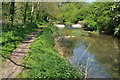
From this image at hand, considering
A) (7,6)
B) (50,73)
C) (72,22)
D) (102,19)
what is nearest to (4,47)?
(50,73)

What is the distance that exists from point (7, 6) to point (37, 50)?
7443 millimetres

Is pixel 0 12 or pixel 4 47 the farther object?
pixel 0 12

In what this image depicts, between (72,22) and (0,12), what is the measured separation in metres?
36.4

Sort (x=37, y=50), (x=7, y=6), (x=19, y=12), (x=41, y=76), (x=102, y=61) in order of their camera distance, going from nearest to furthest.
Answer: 1. (x=41, y=76)
2. (x=37, y=50)
3. (x=102, y=61)
4. (x=7, y=6)
5. (x=19, y=12)

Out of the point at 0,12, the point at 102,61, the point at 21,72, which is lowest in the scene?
the point at 102,61

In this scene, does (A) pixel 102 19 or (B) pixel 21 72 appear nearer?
(B) pixel 21 72

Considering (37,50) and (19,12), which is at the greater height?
(19,12)

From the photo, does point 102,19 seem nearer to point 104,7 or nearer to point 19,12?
point 104,7

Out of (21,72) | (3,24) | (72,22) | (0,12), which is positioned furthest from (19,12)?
(72,22)

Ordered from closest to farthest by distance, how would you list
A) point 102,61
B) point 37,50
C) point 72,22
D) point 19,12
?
point 37,50 < point 102,61 < point 19,12 < point 72,22

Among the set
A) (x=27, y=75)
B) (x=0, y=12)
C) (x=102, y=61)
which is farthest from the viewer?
(x=0, y=12)

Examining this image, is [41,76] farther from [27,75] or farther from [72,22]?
[72,22]

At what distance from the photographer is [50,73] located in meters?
6.33

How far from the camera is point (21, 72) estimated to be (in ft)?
23.1
